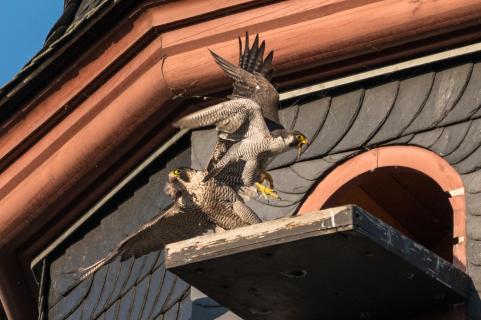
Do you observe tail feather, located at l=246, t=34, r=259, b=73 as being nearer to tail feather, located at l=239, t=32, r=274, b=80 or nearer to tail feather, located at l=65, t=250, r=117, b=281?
tail feather, located at l=239, t=32, r=274, b=80

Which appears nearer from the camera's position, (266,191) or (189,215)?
(266,191)

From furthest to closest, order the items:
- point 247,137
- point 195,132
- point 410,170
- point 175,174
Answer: point 195,132, point 410,170, point 175,174, point 247,137

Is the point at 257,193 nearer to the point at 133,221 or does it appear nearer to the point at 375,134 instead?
the point at 375,134

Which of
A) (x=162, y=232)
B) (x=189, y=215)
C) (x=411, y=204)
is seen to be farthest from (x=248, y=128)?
(x=411, y=204)

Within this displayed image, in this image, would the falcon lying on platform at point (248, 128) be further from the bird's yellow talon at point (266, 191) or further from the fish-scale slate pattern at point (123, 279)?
the fish-scale slate pattern at point (123, 279)

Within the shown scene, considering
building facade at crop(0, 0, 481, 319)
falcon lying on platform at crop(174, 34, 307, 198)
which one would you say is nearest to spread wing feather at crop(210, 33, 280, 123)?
falcon lying on platform at crop(174, 34, 307, 198)

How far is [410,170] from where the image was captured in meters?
12.6

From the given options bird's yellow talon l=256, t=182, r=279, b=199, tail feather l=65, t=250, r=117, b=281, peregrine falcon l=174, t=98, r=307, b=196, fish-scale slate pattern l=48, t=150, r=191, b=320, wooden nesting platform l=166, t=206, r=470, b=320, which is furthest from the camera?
fish-scale slate pattern l=48, t=150, r=191, b=320

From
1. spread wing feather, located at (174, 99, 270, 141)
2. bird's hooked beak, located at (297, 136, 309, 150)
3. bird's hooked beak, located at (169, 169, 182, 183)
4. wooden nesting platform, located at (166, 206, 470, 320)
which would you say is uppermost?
spread wing feather, located at (174, 99, 270, 141)

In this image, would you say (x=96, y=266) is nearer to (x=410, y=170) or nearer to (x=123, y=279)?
(x=123, y=279)

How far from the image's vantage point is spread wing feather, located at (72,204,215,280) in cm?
1220

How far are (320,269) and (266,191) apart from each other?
0.44 metres

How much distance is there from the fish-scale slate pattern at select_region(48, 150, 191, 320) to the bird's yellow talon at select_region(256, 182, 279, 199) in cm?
129

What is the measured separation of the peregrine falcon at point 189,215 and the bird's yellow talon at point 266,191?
12 cm
